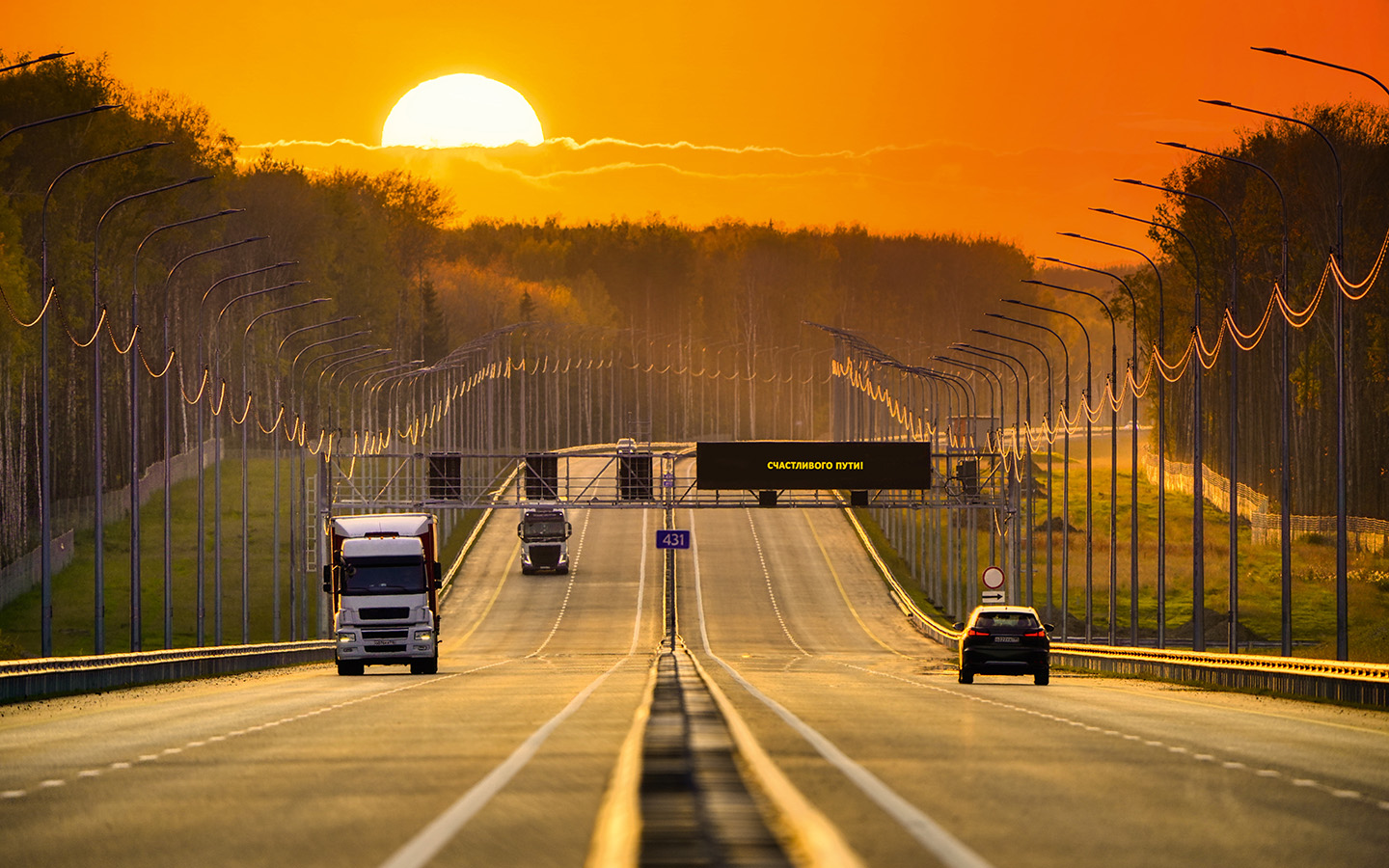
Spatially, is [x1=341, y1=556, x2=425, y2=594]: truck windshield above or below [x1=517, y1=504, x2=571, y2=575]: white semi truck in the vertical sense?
above

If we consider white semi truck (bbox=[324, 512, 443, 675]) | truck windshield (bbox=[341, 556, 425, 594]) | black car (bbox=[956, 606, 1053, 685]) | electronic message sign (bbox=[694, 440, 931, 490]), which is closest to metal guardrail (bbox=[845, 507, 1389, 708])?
black car (bbox=[956, 606, 1053, 685])

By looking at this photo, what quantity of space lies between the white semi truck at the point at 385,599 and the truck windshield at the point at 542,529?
2319 inches

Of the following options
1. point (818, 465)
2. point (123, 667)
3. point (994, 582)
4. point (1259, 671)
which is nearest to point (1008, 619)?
point (1259, 671)

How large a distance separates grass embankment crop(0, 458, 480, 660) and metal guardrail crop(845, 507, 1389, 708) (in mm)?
29858

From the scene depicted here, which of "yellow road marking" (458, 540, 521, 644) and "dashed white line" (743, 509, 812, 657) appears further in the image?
"yellow road marking" (458, 540, 521, 644)

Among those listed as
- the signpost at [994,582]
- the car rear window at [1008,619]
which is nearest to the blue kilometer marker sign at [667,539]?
the signpost at [994,582]

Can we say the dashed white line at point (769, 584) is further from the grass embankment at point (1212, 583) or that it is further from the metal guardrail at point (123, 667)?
the metal guardrail at point (123, 667)

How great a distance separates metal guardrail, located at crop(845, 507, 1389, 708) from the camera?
103ft

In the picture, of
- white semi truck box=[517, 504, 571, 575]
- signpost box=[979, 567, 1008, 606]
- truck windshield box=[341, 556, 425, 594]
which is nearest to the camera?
truck windshield box=[341, 556, 425, 594]

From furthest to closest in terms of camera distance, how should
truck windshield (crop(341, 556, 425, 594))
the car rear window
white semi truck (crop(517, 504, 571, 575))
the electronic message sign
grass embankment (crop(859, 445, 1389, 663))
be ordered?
white semi truck (crop(517, 504, 571, 575)), grass embankment (crop(859, 445, 1389, 663)), the electronic message sign, truck windshield (crop(341, 556, 425, 594)), the car rear window

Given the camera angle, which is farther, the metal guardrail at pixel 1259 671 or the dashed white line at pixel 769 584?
the dashed white line at pixel 769 584

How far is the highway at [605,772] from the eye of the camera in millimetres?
11008

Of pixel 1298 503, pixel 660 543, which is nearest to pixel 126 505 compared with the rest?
pixel 660 543

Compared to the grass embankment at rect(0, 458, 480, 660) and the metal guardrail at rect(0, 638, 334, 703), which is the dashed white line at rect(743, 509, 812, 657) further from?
the metal guardrail at rect(0, 638, 334, 703)
